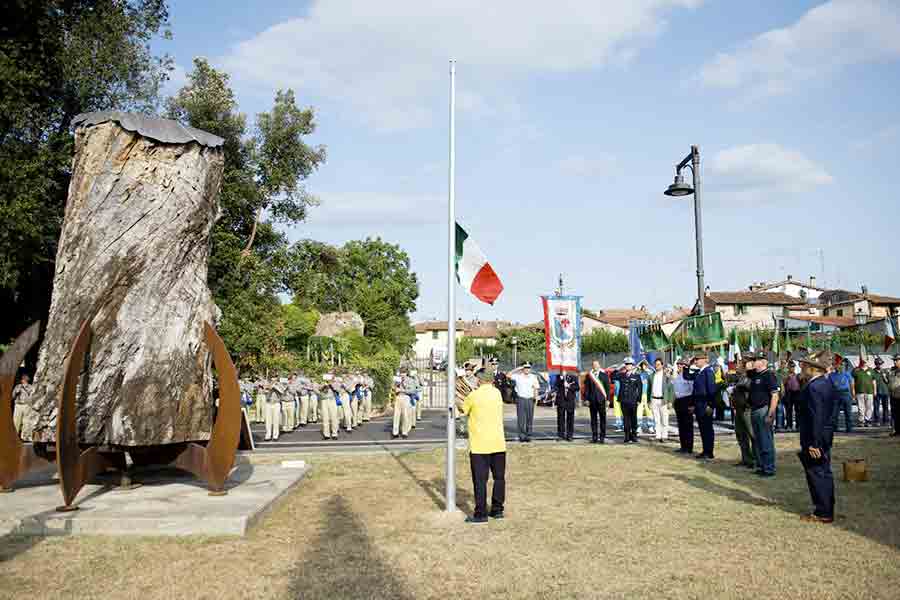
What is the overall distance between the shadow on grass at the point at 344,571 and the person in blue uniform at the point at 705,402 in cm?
817

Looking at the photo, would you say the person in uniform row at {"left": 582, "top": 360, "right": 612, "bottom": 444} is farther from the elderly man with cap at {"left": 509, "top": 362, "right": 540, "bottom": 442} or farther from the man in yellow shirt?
the man in yellow shirt

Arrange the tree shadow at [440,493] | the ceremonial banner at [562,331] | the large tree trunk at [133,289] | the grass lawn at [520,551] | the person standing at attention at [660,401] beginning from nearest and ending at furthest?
the grass lawn at [520,551]
the large tree trunk at [133,289]
the tree shadow at [440,493]
the person standing at attention at [660,401]
the ceremonial banner at [562,331]

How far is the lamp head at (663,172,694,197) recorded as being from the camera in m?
14.8

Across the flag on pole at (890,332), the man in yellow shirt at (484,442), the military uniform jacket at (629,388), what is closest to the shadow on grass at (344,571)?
the man in yellow shirt at (484,442)

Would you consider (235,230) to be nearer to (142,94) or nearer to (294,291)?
(294,291)

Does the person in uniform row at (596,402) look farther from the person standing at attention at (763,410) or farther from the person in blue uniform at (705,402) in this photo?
the person standing at attention at (763,410)

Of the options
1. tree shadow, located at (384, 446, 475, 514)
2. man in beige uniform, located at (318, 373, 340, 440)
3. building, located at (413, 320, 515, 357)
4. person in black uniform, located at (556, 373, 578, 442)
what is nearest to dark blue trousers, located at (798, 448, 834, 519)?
tree shadow, located at (384, 446, 475, 514)

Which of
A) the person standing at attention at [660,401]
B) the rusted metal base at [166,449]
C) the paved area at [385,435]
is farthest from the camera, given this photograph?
the person standing at attention at [660,401]

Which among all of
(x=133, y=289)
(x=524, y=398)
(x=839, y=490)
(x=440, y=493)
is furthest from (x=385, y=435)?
(x=839, y=490)

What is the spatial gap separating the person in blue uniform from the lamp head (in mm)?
3768

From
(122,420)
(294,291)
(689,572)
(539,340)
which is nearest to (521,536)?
(689,572)

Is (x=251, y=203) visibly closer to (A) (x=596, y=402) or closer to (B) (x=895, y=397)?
(A) (x=596, y=402)

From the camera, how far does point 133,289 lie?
27.5 feet

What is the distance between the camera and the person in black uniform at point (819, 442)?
7664 mm
